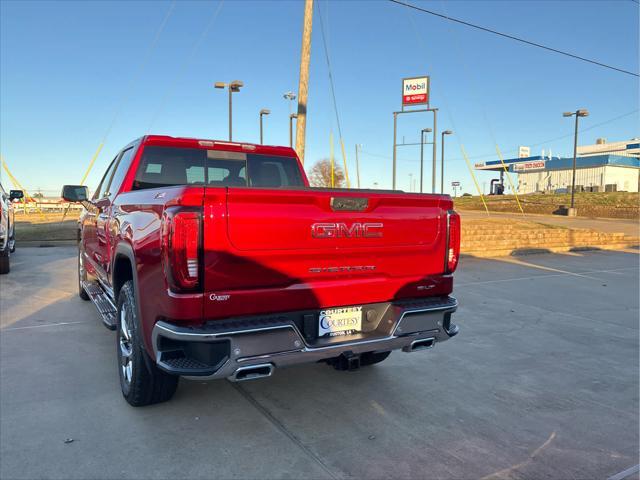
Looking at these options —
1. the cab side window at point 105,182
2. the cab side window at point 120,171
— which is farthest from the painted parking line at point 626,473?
the cab side window at point 105,182

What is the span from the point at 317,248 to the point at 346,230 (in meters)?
0.23

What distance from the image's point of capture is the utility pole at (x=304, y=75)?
1195cm

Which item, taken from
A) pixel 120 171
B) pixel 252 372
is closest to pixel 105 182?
pixel 120 171

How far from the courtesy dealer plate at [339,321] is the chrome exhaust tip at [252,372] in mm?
455

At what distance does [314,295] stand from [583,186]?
217ft

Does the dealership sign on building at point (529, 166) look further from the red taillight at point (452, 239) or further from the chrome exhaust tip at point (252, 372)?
the chrome exhaust tip at point (252, 372)

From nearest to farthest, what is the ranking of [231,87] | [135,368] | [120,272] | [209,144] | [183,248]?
[183,248] < [135,368] < [120,272] < [209,144] < [231,87]

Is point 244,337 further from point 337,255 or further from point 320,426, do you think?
point 320,426

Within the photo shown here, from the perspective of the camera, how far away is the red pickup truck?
259 cm

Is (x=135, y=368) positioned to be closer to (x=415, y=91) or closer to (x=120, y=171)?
(x=120, y=171)

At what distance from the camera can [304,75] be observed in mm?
12086

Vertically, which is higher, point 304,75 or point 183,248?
point 304,75

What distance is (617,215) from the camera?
109ft

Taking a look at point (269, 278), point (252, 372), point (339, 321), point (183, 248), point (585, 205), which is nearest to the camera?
point (183, 248)
